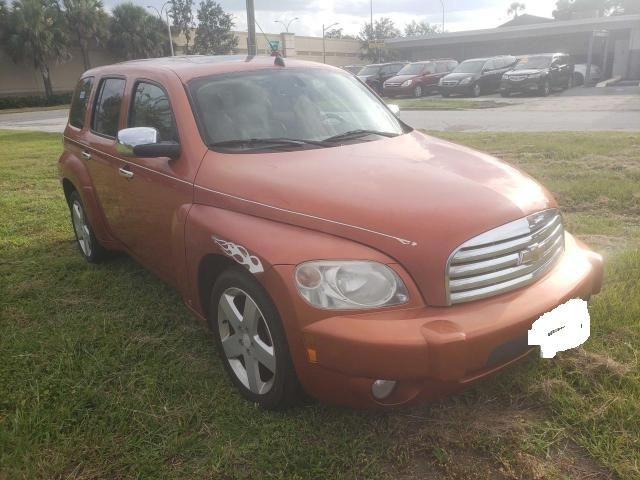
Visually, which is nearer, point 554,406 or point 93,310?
point 554,406

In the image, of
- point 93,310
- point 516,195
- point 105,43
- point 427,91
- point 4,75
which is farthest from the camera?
point 105,43

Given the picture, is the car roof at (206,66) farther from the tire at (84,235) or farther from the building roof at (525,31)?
the building roof at (525,31)

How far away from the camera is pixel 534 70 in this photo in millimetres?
22484

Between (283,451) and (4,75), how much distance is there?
48.7 meters

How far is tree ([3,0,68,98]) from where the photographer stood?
3884 cm

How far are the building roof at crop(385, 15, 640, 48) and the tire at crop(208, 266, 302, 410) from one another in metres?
36.5

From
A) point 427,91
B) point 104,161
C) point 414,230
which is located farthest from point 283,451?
point 427,91

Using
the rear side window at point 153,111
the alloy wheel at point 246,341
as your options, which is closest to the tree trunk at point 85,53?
the rear side window at point 153,111

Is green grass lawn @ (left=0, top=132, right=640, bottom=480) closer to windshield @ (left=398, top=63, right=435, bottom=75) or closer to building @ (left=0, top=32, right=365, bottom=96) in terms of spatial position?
windshield @ (left=398, top=63, right=435, bottom=75)

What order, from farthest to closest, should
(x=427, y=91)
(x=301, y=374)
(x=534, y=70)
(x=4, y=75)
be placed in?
(x=4, y=75), (x=427, y=91), (x=534, y=70), (x=301, y=374)

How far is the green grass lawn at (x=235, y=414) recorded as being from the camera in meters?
2.35

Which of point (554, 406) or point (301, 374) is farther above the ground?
point (301, 374)

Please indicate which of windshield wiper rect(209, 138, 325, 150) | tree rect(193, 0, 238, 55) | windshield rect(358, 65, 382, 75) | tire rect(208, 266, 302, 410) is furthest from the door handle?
tree rect(193, 0, 238, 55)

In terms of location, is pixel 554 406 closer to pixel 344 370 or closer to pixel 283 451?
pixel 344 370
